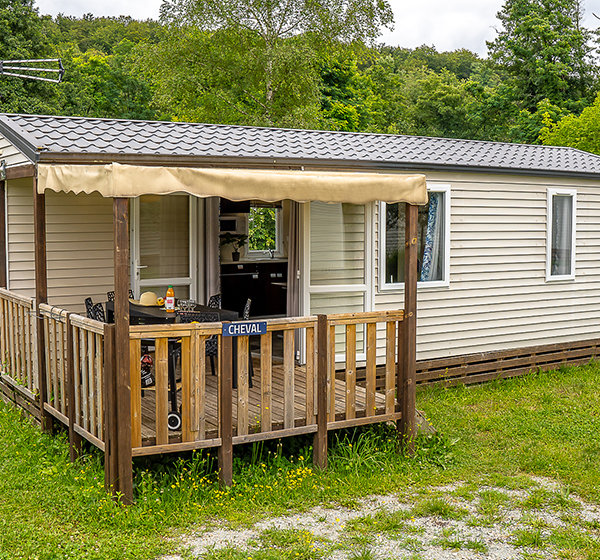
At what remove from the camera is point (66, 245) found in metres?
6.51

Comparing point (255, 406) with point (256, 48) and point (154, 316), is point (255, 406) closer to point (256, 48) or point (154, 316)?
point (154, 316)

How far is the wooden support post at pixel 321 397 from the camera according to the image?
4.77 metres

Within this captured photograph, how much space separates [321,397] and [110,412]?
1495mm

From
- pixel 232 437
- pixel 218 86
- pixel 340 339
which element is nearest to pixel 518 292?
pixel 340 339

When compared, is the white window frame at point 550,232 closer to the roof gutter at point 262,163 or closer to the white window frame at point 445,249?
the roof gutter at point 262,163

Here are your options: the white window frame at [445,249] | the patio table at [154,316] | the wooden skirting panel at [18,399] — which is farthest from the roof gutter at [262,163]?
the wooden skirting panel at [18,399]

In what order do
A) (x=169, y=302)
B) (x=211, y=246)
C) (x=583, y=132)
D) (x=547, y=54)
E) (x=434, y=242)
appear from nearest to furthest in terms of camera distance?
(x=169, y=302)
(x=211, y=246)
(x=434, y=242)
(x=583, y=132)
(x=547, y=54)

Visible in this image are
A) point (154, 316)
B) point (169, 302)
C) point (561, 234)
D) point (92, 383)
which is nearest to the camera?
point (92, 383)

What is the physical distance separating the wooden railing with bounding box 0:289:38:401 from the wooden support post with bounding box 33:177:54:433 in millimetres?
161

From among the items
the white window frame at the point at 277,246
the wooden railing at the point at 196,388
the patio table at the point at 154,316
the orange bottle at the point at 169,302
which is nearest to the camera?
the wooden railing at the point at 196,388

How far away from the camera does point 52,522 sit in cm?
391

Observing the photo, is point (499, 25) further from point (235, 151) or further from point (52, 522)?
point (52, 522)

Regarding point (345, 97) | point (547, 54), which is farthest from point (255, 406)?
point (547, 54)

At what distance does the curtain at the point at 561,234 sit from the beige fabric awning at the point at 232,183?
4.05 metres
